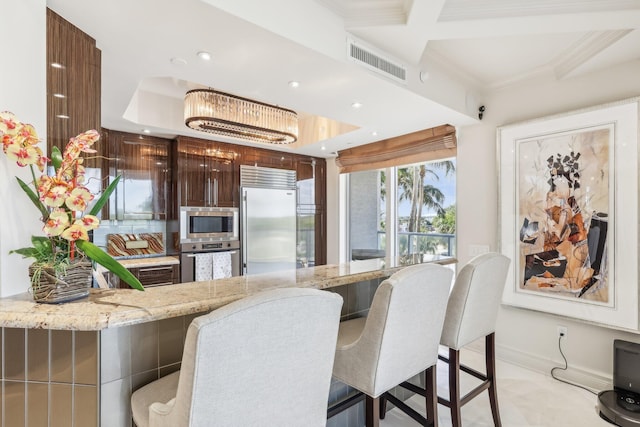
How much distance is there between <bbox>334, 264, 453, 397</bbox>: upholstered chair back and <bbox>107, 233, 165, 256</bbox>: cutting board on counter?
10.9ft

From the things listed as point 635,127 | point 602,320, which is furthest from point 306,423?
point 635,127

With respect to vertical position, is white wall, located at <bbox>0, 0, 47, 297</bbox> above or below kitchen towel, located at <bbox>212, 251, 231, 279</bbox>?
above

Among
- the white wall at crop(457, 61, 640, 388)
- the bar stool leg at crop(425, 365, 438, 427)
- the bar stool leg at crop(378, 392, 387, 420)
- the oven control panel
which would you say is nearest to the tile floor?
the bar stool leg at crop(378, 392, 387, 420)

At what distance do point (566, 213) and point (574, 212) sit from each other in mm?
52

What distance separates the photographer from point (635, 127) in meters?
2.26

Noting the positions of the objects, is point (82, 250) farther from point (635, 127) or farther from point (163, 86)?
point (635, 127)

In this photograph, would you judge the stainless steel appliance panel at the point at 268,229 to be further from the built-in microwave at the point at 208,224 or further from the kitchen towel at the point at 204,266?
the kitchen towel at the point at 204,266

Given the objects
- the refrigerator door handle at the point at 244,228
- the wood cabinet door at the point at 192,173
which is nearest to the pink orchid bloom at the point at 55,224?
the wood cabinet door at the point at 192,173

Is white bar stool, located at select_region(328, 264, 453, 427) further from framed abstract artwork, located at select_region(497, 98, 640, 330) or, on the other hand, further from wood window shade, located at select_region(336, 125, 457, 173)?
wood window shade, located at select_region(336, 125, 457, 173)

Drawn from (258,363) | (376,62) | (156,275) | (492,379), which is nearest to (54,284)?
(258,363)

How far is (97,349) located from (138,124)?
2839 mm

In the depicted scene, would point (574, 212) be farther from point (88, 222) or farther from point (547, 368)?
point (88, 222)

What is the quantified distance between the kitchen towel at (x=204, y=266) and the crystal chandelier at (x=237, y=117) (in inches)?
59.6

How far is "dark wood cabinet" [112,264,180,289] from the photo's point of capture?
3426mm
